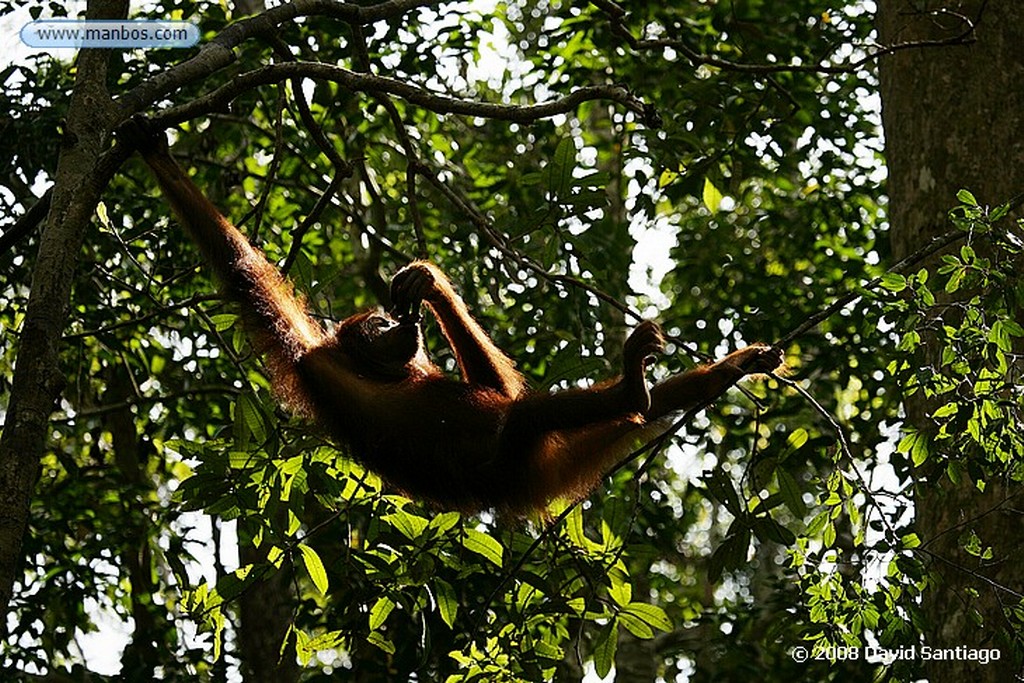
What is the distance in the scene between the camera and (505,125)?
834 cm

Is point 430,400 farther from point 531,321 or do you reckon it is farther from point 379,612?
point 531,321

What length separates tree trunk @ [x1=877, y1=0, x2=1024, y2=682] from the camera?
14.9 ft

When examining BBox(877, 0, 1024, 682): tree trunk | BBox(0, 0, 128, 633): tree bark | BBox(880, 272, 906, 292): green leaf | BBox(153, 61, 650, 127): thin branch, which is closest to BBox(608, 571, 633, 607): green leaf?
BBox(877, 0, 1024, 682): tree trunk

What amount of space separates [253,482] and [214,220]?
2.92 feet

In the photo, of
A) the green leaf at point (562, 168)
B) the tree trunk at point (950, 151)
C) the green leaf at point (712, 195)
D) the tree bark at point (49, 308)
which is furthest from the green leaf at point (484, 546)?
the green leaf at point (712, 195)

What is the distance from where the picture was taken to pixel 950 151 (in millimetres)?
5066

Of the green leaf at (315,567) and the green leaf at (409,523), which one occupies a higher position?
the green leaf at (409,523)

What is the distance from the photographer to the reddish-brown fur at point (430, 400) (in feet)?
13.3

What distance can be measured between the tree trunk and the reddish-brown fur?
4.27ft

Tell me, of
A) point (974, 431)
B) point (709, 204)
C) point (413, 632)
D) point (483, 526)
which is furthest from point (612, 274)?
point (974, 431)

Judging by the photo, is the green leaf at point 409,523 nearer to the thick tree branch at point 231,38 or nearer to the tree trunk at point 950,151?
the thick tree branch at point 231,38

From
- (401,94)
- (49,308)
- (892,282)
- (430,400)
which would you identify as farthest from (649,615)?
(49,308)

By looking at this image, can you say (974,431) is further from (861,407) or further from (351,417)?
(861,407)

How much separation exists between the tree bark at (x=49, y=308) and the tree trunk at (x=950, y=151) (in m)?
2.95
